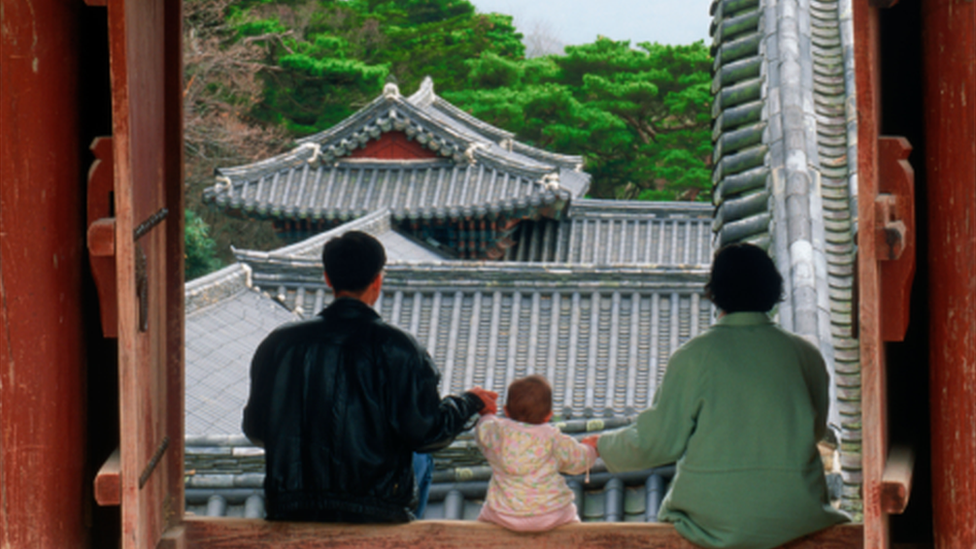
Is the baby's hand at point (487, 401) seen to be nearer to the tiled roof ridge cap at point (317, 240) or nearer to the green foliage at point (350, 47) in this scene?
the tiled roof ridge cap at point (317, 240)

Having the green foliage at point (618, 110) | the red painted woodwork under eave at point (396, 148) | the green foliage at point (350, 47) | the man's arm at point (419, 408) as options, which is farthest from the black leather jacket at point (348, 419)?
the green foliage at point (618, 110)

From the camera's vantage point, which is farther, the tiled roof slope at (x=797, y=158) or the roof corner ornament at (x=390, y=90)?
the roof corner ornament at (x=390, y=90)

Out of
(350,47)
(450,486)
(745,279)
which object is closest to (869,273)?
(745,279)

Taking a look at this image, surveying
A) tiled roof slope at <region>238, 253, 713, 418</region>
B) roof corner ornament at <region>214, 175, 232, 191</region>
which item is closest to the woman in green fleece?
tiled roof slope at <region>238, 253, 713, 418</region>

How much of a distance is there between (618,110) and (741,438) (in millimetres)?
21719

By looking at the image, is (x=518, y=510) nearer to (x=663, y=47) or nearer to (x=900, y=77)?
(x=900, y=77)

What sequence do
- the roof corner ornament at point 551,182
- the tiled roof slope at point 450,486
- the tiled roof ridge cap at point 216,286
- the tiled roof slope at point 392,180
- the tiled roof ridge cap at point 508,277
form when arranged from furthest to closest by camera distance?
the tiled roof slope at point 392,180 < the roof corner ornament at point 551,182 < the tiled roof ridge cap at point 508,277 < the tiled roof ridge cap at point 216,286 < the tiled roof slope at point 450,486

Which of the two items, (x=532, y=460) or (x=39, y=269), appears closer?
(x=39, y=269)

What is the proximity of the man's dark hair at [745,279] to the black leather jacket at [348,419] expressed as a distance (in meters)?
0.77

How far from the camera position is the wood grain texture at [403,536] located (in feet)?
8.93

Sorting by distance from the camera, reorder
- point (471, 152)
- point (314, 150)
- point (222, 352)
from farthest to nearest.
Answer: point (314, 150) < point (471, 152) < point (222, 352)

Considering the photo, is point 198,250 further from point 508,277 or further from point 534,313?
point 534,313

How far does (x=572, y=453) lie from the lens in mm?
2893

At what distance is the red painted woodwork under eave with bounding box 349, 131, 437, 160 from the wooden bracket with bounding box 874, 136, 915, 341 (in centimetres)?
1369
